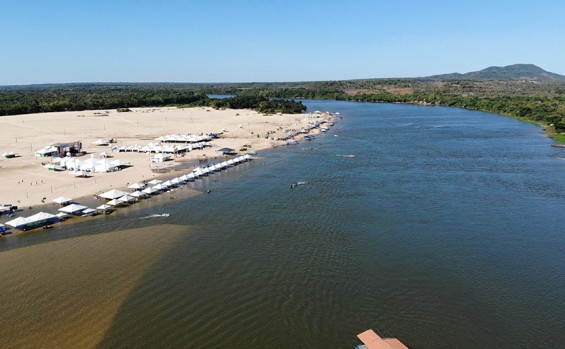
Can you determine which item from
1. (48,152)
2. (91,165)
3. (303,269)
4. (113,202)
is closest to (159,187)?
(113,202)

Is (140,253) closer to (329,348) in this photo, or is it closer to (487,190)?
(329,348)

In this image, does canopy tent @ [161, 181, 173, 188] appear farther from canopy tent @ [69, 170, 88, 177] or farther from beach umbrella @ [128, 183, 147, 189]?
canopy tent @ [69, 170, 88, 177]

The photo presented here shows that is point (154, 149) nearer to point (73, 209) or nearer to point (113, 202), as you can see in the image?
point (113, 202)

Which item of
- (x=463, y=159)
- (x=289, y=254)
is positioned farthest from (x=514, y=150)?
(x=289, y=254)

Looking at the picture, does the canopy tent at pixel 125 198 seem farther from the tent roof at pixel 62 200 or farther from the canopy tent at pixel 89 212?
the tent roof at pixel 62 200

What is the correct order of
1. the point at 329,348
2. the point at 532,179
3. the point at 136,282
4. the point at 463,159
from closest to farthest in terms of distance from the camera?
the point at 329,348 < the point at 136,282 < the point at 532,179 < the point at 463,159

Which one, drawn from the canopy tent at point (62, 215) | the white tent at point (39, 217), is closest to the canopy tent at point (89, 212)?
the canopy tent at point (62, 215)

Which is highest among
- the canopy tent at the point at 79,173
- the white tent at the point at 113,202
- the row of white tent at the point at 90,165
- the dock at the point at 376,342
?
the row of white tent at the point at 90,165

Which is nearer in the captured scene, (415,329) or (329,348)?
(329,348)
